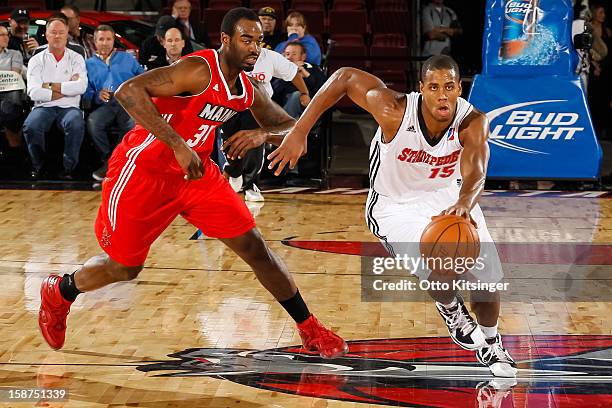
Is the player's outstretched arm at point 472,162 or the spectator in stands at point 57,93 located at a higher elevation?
the player's outstretched arm at point 472,162

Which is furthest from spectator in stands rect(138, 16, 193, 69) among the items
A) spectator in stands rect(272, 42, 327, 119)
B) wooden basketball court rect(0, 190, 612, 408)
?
wooden basketball court rect(0, 190, 612, 408)

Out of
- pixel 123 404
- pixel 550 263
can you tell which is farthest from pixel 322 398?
pixel 550 263

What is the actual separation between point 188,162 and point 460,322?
4.90 feet

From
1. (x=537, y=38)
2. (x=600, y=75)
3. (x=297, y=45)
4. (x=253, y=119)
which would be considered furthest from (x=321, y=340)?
(x=600, y=75)

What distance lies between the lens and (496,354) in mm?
5039

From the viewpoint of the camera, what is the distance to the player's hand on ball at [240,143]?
5.11 metres

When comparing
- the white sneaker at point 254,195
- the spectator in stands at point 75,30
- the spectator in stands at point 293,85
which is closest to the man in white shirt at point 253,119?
the white sneaker at point 254,195

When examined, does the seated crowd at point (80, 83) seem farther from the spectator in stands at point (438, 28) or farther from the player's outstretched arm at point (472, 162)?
the player's outstretched arm at point (472, 162)

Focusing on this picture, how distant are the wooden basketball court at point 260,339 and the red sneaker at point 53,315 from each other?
0.08m

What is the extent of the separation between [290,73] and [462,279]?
5.03 metres

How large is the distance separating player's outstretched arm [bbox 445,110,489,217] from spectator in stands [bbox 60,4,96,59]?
6954 mm

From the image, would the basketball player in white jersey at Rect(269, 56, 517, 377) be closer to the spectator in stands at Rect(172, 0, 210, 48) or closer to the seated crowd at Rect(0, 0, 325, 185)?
the seated crowd at Rect(0, 0, 325, 185)

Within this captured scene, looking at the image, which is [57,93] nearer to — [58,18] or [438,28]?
[58,18]

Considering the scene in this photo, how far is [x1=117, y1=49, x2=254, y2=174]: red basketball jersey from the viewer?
5.18 meters
